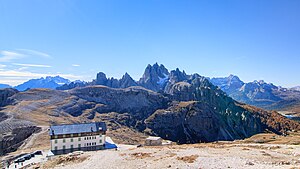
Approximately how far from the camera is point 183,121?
19662cm

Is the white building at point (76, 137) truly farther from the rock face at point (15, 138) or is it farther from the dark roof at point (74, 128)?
the rock face at point (15, 138)

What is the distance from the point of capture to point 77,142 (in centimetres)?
7619

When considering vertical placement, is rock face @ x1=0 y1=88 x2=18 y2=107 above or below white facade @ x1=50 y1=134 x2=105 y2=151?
above

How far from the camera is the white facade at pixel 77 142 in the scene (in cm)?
7344

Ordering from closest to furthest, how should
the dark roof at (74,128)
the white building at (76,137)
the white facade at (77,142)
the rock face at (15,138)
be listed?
the white facade at (77,142) < the white building at (76,137) < the dark roof at (74,128) < the rock face at (15,138)

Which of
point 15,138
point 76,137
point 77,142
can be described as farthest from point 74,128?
point 15,138

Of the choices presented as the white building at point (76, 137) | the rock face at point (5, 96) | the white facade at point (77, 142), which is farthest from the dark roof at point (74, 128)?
the rock face at point (5, 96)

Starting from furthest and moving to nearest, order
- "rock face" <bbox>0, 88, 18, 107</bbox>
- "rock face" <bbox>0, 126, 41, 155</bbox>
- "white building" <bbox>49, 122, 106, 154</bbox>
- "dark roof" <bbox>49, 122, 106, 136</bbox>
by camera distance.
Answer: "rock face" <bbox>0, 88, 18, 107</bbox> → "rock face" <bbox>0, 126, 41, 155</bbox> → "dark roof" <bbox>49, 122, 106, 136</bbox> → "white building" <bbox>49, 122, 106, 154</bbox>

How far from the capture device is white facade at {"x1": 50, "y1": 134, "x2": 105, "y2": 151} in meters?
73.4

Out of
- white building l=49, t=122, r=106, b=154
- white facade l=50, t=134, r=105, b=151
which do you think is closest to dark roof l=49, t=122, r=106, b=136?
white building l=49, t=122, r=106, b=154

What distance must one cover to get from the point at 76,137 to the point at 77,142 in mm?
1612

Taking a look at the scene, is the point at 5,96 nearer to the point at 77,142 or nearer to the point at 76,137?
the point at 76,137

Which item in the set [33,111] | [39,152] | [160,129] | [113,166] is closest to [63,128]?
[39,152]

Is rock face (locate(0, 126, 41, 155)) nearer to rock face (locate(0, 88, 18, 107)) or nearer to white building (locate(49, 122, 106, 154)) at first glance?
white building (locate(49, 122, 106, 154))
